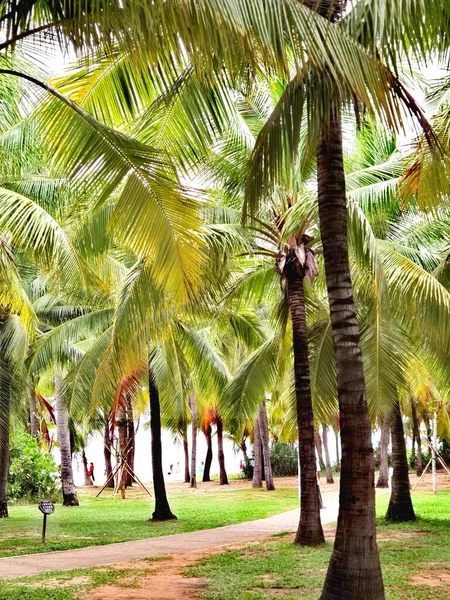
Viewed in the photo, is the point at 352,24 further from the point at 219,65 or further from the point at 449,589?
the point at 449,589

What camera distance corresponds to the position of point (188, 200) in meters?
7.80

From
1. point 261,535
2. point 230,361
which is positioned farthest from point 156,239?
point 230,361

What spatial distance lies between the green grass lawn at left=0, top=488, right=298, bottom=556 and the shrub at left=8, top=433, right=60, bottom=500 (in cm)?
316

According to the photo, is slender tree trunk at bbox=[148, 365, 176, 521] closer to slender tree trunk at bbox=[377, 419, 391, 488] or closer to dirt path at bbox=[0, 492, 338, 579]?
dirt path at bbox=[0, 492, 338, 579]

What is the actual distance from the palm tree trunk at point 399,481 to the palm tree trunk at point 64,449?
12271 millimetres

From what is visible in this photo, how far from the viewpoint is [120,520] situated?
63.6 ft

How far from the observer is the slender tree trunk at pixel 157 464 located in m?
19.0

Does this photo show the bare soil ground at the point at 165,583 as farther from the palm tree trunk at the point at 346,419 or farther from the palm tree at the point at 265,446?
the palm tree at the point at 265,446

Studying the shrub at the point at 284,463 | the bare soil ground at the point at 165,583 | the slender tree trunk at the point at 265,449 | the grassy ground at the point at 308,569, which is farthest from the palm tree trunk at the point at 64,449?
the shrub at the point at 284,463

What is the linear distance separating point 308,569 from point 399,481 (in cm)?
638

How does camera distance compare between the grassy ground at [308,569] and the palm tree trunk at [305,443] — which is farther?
the palm tree trunk at [305,443]

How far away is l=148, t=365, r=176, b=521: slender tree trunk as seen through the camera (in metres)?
19.0

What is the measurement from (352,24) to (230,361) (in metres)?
24.6

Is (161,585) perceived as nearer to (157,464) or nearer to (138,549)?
(138,549)
